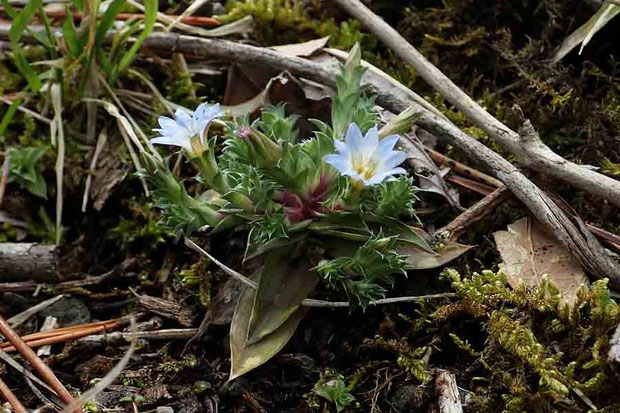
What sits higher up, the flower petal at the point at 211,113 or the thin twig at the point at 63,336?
the flower petal at the point at 211,113

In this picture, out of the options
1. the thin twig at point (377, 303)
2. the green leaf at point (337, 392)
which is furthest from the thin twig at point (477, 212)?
the green leaf at point (337, 392)

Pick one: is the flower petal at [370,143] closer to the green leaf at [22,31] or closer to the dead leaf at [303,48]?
the dead leaf at [303,48]

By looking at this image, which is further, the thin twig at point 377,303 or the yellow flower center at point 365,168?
the thin twig at point 377,303

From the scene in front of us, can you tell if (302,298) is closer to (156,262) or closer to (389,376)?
(389,376)

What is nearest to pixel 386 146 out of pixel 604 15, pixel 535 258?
pixel 535 258

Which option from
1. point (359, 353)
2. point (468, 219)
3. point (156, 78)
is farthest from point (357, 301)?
point (156, 78)

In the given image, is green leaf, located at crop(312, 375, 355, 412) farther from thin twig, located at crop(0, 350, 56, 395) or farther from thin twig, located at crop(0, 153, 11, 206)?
thin twig, located at crop(0, 153, 11, 206)

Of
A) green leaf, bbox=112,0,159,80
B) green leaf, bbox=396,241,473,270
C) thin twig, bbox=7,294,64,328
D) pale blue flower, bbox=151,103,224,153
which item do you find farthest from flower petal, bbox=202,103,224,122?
thin twig, bbox=7,294,64,328

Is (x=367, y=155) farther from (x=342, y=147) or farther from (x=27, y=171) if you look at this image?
(x=27, y=171)
